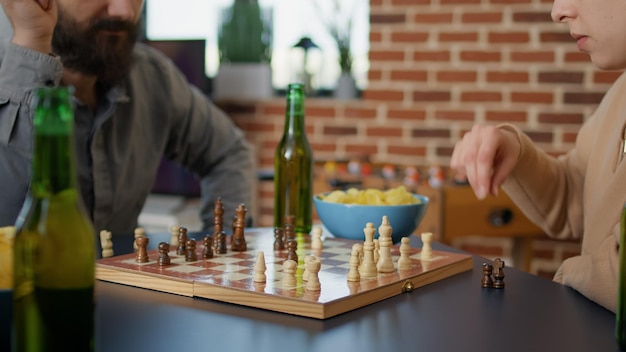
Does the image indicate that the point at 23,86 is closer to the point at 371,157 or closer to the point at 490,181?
the point at 490,181

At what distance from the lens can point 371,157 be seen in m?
3.35

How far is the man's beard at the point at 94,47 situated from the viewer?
6.07 ft

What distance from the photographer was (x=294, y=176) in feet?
5.05

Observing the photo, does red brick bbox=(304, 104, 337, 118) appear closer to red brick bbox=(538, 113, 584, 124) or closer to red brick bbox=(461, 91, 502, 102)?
red brick bbox=(461, 91, 502, 102)

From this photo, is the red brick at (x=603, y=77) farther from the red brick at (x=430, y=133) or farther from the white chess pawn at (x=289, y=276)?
the white chess pawn at (x=289, y=276)

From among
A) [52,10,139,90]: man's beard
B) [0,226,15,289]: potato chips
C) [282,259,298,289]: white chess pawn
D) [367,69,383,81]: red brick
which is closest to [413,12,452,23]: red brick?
[367,69,383,81]: red brick

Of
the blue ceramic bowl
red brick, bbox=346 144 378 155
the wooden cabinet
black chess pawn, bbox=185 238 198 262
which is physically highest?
red brick, bbox=346 144 378 155

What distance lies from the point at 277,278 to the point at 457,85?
7.45 feet

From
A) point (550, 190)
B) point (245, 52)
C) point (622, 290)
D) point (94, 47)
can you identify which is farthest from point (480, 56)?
point (622, 290)

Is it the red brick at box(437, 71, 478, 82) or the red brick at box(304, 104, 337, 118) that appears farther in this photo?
the red brick at box(304, 104, 337, 118)

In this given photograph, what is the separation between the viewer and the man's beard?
185 cm

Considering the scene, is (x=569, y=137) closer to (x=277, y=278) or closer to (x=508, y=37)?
(x=508, y=37)

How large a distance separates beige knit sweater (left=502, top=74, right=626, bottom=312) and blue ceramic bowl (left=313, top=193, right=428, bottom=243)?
25cm

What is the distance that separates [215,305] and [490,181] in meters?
0.53
